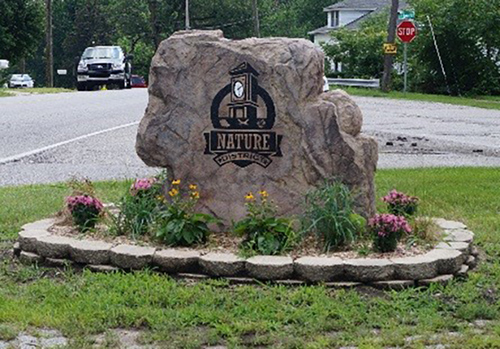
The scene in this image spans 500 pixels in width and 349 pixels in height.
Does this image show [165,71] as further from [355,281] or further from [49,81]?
[49,81]

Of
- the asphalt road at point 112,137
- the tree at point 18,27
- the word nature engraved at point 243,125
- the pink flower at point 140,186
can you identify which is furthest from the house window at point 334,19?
the word nature engraved at point 243,125

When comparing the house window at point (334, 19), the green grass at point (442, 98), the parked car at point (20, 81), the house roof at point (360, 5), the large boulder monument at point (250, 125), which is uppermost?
A: the house roof at point (360, 5)

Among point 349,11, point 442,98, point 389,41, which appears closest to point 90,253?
point 442,98

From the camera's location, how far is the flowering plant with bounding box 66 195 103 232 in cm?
702

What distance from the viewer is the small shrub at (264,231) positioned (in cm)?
633

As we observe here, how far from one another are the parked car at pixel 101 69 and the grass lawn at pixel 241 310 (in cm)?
3508

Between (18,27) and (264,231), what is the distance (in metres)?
44.3

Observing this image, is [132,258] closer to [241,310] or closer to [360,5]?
[241,310]

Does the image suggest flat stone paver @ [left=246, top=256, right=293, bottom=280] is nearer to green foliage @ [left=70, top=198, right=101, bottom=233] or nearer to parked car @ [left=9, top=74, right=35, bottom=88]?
green foliage @ [left=70, top=198, right=101, bottom=233]

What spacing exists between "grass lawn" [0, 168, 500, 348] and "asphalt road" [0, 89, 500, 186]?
4.97 meters

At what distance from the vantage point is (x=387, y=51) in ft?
117

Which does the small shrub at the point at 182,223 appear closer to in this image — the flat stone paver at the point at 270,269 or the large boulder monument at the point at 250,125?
the large boulder monument at the point at 250,125

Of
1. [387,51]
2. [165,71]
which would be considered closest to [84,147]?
[165,71]

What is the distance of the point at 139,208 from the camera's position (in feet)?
22.9
